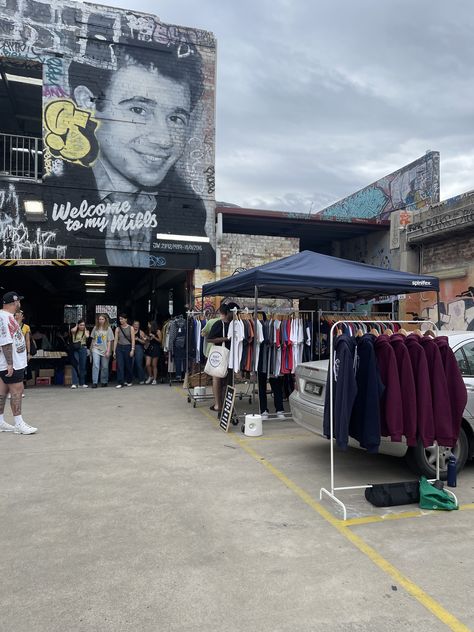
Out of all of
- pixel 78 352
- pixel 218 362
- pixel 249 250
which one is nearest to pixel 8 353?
pixel 218 362

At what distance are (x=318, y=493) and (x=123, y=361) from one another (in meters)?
8.41

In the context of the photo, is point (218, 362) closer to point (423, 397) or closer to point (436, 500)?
point (423, 397)

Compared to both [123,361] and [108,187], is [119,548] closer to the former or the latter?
[123,361]

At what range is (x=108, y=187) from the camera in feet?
40.6

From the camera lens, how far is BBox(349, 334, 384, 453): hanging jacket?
167 inches

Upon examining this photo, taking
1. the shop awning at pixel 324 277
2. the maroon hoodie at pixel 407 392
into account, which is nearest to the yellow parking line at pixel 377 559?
the maroon hoodie at pixel 407 392

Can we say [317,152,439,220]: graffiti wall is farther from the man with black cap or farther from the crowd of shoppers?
the man with black cap

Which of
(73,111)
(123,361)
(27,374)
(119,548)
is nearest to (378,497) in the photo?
(119,548)

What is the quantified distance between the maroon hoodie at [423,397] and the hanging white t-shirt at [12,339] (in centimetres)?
540

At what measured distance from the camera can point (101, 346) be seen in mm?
11812

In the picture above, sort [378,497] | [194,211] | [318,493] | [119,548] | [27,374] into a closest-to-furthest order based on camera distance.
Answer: [119,548]
[378,497]
[318,493]
[27,374]
[194,211]

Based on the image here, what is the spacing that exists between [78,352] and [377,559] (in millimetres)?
9849

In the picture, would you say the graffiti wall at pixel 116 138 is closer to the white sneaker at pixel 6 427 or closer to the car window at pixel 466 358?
the white sneaker at pixel 6 427

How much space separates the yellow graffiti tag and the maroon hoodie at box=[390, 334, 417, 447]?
10.5 meters
